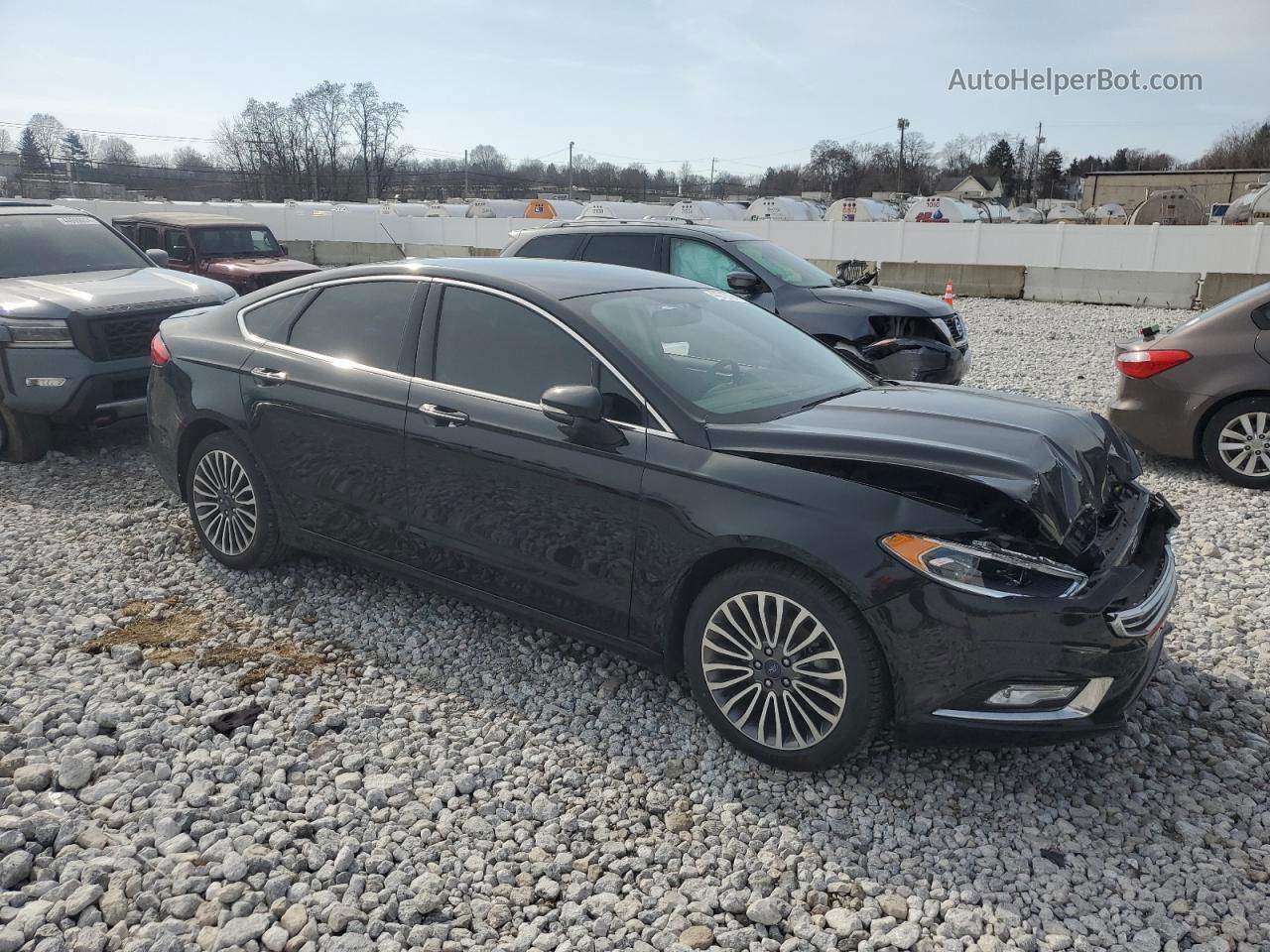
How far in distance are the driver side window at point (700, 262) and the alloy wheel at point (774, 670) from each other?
607 centimetres

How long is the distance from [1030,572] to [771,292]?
614 cm

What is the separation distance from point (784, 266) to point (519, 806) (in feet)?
23.1

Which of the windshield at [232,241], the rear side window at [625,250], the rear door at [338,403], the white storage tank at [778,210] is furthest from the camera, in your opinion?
the white storage tank at [778,210]

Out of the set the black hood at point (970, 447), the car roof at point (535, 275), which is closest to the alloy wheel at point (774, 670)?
the black hood at point (970, 447)

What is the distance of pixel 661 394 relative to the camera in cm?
356

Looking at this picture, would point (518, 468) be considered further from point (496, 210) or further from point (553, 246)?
point (496, 210)

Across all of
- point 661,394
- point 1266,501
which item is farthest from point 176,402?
point 1266,501

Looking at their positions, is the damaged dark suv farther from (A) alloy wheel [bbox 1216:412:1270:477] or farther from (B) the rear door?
(B) the rear door

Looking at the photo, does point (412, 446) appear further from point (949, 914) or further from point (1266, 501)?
point (1266, 501)

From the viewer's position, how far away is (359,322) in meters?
4.50

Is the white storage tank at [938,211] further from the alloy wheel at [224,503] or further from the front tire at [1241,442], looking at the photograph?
the alloy wheel at [224,503]

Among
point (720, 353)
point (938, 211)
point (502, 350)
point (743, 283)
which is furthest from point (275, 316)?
point (938, 211)

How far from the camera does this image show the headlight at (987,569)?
291 cm

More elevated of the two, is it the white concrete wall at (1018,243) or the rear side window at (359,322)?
the white concrete wall at (1018,243)
